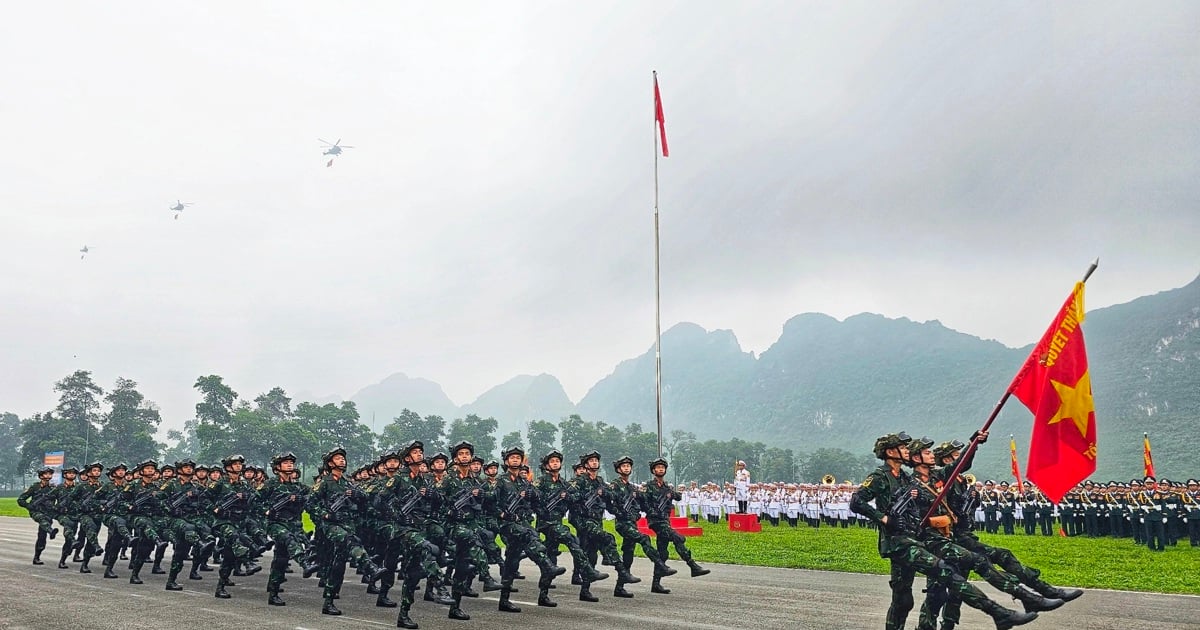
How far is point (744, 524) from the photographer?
92.0 feet

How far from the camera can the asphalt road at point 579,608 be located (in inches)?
391

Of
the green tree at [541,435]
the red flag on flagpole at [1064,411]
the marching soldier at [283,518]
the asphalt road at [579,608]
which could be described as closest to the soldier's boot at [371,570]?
the asphalt road at [579,608]

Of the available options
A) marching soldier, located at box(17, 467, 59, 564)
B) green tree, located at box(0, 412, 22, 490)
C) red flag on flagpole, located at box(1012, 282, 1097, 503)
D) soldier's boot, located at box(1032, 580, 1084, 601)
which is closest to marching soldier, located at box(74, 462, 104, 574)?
marching soldier, located at box(17, 467, 59, 564)

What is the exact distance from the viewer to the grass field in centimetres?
1440

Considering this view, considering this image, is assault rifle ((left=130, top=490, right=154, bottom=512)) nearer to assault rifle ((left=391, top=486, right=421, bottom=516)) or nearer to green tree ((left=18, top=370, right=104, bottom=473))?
assault rifle ((left=391, top=486, right=421, bottom=516))

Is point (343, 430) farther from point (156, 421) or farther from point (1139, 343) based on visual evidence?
point (1139, 343)

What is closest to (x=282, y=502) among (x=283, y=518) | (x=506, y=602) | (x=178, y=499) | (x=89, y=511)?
(x=283, y=518)

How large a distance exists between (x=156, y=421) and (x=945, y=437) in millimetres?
149127

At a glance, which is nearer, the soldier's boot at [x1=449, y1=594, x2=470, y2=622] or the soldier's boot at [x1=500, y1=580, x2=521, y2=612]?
the soldier's boot at [x1=449, y1=594, x2=470, y2=622]

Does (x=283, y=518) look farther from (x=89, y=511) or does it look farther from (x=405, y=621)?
(x=89, y=511)

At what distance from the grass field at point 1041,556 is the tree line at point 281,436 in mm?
53321

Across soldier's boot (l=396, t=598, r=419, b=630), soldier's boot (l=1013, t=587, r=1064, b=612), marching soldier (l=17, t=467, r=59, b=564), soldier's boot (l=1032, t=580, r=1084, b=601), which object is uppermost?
marching soldier (l=17, t=467, r=59, b=564)

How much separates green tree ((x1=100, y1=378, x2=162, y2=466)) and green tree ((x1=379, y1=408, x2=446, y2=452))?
81.9 ft

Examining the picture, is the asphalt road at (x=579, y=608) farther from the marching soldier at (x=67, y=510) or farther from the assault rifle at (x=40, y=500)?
the assault rifle at (x=40, y=500)
